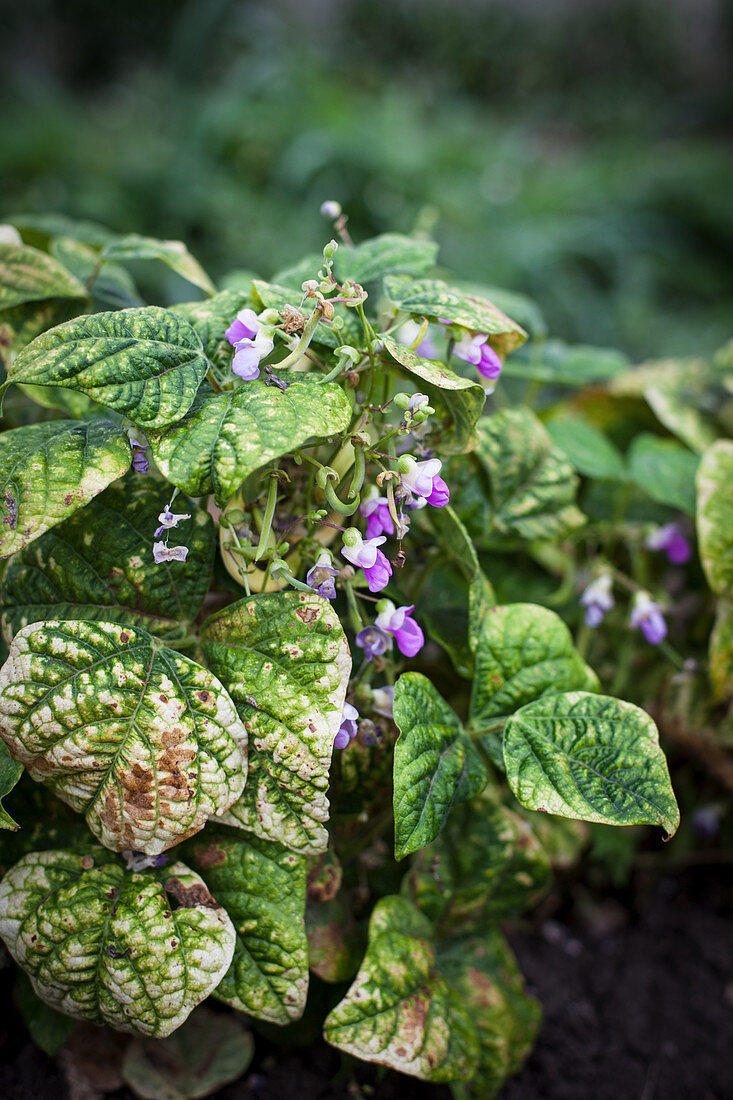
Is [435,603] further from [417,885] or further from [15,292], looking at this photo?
[15,292]

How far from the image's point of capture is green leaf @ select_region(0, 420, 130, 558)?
735 millimetres

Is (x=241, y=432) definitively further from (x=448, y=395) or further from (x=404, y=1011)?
(x=404, y=1011)

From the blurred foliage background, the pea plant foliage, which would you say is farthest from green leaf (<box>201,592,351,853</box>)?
the blurred foliage background

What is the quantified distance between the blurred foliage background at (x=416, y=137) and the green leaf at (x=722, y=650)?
4.67ft

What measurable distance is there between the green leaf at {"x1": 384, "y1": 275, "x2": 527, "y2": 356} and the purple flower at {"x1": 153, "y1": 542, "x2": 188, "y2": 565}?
0.39m

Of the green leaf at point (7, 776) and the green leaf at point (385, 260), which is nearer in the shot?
the green leaf at point (7, 776)

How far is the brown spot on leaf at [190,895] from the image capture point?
790 mm

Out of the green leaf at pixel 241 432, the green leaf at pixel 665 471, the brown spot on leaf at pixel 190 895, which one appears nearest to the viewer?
the green leaf at pixel 241 432

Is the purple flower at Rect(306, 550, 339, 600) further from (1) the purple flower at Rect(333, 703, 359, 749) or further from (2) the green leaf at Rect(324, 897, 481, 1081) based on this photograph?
(2) the green leaf at Rect(324, 897, 481, 1081)

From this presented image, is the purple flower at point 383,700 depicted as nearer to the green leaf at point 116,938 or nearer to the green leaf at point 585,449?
the green leaf at point 116,938

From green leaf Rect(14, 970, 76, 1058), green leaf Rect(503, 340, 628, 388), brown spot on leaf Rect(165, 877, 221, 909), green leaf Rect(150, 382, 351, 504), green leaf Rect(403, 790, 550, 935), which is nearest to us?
green leaf Rect(150, 382, 351, 504)

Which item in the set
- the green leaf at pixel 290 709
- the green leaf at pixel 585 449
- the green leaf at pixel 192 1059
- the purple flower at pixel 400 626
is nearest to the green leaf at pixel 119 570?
the green leaf at pixel 290 709

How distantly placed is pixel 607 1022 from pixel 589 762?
0.72 meters

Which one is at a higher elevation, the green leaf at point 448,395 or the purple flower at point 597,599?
the green leaf at point 448,395
